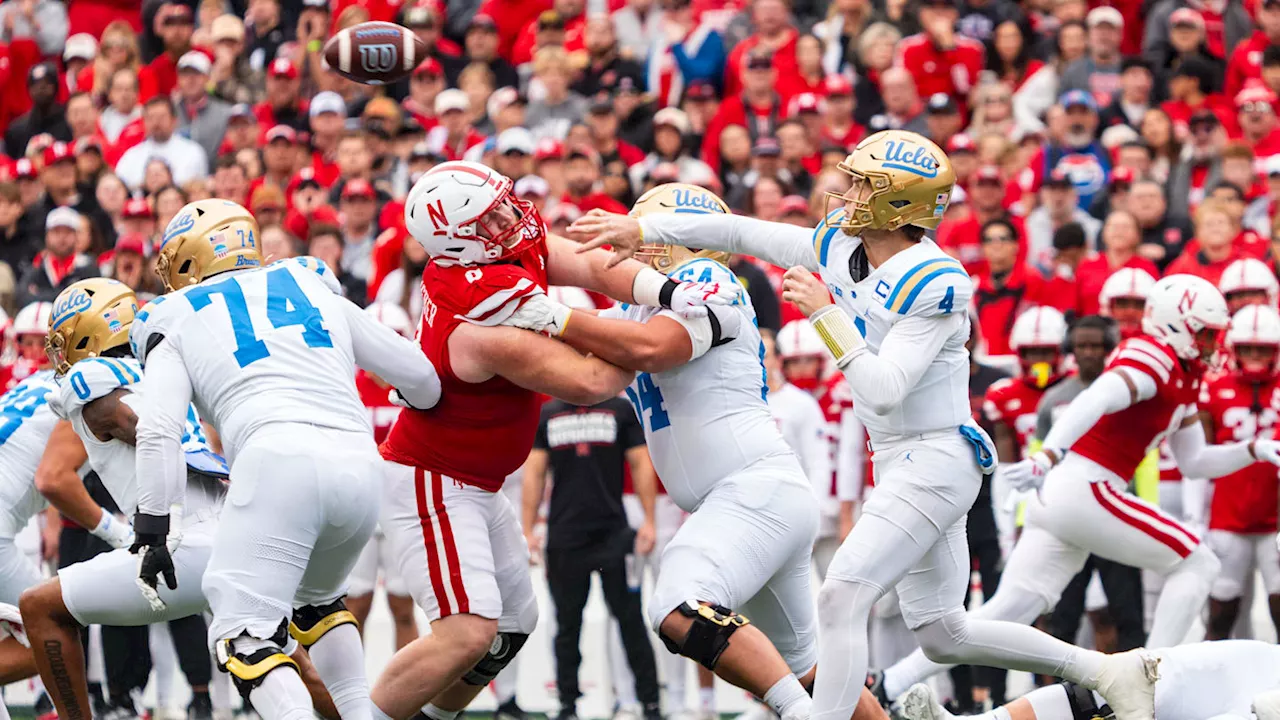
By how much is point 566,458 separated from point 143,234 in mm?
4175

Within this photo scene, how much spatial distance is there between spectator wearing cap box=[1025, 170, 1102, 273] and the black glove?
6608 mm

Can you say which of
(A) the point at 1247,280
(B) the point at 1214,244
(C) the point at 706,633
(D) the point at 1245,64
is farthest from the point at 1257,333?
(D) the point at 1245,64

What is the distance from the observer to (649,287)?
614 centimetres

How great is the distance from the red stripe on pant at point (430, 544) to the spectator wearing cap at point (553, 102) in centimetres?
730

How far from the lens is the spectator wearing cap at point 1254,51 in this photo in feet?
40.4

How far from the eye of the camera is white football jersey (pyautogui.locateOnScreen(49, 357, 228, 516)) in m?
6.52

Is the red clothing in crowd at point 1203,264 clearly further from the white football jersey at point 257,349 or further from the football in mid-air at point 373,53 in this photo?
the white football jersey at point 257,349

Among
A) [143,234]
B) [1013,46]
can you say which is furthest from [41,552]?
[1013,46]

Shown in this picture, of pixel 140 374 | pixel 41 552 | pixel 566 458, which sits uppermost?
pixel 140 374

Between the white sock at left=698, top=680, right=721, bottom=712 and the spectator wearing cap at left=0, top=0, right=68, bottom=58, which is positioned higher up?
the spectator wearing cap at left=0, top=0, right=68, bottom=58

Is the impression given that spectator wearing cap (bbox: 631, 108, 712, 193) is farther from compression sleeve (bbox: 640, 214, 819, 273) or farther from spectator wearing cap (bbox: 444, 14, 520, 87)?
compression sleeve (bbox: 640, 214, 819, 273)

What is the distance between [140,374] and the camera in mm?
6711

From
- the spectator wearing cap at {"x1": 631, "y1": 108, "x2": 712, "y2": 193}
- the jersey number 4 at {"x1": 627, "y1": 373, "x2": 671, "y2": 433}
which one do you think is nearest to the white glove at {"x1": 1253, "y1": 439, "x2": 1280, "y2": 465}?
the jersey number 4 at {"x1": 627, "y1": 373, "x2": 671, "y2": 433}

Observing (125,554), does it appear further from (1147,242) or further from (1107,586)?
(1147,242)
